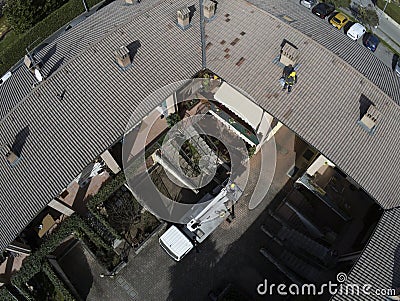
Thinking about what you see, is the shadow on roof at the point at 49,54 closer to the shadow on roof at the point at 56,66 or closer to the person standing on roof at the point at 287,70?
the shadow on roof at the point at 56,66

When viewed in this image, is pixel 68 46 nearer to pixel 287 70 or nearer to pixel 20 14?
pixel 20 14

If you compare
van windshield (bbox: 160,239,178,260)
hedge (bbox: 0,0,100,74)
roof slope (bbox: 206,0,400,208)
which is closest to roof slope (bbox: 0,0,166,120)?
roof slope (bbox: 206,0,400,208)

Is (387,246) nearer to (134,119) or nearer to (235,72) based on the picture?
(235,72)

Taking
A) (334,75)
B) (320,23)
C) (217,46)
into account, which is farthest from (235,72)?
(320,23)

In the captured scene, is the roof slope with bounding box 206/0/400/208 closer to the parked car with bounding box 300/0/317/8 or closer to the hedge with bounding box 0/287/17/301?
the parked car with bounding box 300/0/317/8

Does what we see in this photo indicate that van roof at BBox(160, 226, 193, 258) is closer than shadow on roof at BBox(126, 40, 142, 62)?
Yes

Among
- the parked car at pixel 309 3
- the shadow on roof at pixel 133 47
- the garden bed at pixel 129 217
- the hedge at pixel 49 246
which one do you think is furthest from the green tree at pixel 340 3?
the hedge at pixel 49 246
